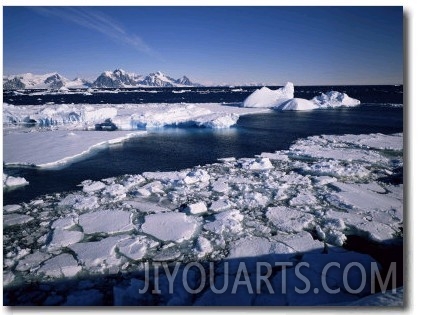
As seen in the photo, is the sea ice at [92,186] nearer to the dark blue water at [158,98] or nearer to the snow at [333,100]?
the dark blue water at [158,98]

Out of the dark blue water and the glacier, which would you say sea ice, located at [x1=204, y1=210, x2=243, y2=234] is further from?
the dark blue water

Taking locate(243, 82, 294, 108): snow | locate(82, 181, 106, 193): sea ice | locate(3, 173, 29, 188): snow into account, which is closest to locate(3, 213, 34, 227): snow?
locate(82, 181, 106, 193): sea ice

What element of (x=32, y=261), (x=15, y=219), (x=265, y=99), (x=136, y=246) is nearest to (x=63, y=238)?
(x=32, y=261)

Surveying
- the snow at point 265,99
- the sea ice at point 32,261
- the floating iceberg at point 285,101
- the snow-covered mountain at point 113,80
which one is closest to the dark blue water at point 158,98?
the floating iceberg at point 285,101

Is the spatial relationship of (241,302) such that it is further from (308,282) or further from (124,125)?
(124,125)

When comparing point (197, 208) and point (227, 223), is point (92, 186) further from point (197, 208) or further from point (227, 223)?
point (227, 223)

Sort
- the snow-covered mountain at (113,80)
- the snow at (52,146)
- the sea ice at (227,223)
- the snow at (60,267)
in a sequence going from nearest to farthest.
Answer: the snow at (60,267)
the sea ice at (227,223)
the snow at (52,146)
the snow-covered mountain at (113,80)
